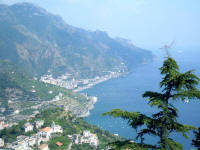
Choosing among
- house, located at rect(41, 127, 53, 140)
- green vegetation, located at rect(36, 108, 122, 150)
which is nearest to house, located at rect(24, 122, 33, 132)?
green vegetation, located at rect(36, 108, 122, 150)

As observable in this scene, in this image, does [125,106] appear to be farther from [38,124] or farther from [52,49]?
[52,49]

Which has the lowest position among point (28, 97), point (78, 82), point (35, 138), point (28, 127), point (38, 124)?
point (28, 97)

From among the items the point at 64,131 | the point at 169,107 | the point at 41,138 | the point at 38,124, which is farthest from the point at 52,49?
the point at 169,107

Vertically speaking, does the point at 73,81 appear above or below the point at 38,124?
below

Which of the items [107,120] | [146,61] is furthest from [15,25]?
[107,120]

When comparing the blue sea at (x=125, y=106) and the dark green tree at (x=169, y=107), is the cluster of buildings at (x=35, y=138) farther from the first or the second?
the dark green tree at (x=169, y=107)

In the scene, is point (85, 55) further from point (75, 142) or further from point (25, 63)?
point (75, 142)
